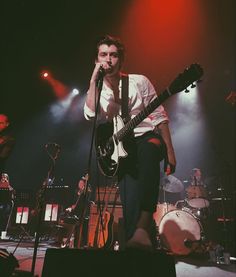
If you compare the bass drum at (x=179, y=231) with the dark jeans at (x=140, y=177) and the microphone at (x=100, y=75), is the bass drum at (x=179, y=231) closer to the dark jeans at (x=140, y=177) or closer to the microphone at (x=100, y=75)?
the dark jeans at (x=140, y=177)

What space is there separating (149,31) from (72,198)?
7717 millimetres

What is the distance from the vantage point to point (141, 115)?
2326mm

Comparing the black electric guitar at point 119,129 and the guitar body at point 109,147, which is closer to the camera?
the black electric guitar at point 119,129

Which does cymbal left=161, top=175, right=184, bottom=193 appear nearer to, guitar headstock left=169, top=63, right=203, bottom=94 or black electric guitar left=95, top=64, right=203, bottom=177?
black electric guitar left=95, top=64, right=203, bottom=177

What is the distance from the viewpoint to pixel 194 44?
866 centimetres

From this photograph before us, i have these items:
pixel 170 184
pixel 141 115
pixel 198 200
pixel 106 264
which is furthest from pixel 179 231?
pixel 106 264

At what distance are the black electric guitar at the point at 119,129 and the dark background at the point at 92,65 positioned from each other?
441 centimetres

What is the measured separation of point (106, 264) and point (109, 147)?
1230 millimetres

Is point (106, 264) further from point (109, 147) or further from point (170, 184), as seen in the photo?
point (170, 184)

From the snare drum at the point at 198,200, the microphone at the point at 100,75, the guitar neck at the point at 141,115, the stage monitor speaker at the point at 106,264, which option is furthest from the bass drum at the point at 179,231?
the stage monitor speaker at the point at 106,264

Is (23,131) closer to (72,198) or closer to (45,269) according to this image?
(72,198)

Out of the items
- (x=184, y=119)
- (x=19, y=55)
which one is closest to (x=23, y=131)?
(x=19, y=55)

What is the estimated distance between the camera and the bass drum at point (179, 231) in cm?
525

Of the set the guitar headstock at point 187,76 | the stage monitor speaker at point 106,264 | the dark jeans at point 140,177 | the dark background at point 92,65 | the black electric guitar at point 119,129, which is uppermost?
the dark background at point 92,65
